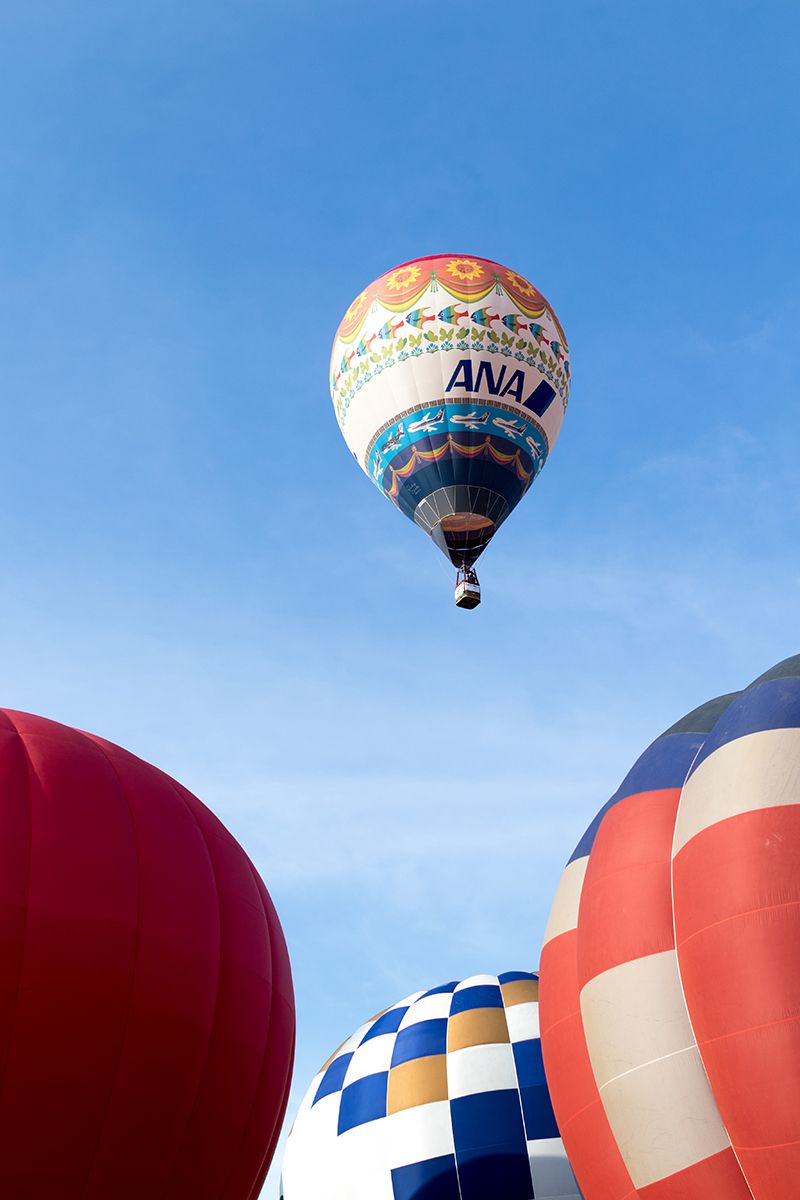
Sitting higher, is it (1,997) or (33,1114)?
(1,997)

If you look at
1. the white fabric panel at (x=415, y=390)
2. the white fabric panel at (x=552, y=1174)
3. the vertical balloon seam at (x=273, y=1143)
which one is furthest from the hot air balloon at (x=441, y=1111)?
the white fabric panel at (x=415, y=390)

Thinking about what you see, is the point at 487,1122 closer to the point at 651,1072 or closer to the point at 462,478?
the point at 651,1072

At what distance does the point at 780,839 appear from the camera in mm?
8039

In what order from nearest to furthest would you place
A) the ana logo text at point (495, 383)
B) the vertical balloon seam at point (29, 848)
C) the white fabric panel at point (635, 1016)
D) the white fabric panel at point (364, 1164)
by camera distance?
the vertical balloon seam at point (29, 848) → the white fabric panel at point (635, 1016) → the white fabric panel at point (364, 1164) → the ana logo text at point (495, 383)

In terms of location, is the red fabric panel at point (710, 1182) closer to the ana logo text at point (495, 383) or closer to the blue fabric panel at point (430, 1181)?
the blue fabric panel at point (430, 1181)

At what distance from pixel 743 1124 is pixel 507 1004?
7.62m

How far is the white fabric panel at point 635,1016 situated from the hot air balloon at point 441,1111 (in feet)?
17.8

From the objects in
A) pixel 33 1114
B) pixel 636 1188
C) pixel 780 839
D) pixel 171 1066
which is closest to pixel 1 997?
pixel 33 1114

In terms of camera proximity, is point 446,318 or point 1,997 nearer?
point 1,997

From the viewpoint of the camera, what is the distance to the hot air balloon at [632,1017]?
827 centimetres

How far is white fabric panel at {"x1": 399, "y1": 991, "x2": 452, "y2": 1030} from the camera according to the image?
15641 mm

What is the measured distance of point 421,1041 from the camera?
1525 centimetres

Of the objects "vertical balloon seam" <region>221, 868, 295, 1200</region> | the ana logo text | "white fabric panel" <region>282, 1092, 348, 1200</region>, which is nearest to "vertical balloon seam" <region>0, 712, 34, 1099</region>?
"vertical balloon seam" <region>221, 868, 295, 1200</region>

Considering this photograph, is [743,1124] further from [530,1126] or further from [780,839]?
[530,1126]
